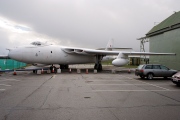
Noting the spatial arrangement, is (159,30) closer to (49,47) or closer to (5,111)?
(49,47)

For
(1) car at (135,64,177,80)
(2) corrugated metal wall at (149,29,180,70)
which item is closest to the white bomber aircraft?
(1) car at (135,64,177,80)

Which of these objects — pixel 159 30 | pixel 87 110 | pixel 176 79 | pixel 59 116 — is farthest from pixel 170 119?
pixel 159 30

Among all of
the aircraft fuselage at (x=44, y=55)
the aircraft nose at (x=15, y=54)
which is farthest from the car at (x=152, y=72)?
the aircraft nose at (x=15, y=54)

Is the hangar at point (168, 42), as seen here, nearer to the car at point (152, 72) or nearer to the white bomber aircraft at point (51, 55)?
the white bomber aircraft at point (51, 55)

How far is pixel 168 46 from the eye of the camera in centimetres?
2742

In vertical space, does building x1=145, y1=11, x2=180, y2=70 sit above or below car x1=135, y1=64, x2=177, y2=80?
above

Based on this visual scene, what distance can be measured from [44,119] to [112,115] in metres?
1.99

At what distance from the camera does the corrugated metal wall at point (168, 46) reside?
25000 mm

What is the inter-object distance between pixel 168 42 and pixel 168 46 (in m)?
0.58

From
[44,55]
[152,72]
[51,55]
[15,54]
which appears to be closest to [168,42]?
[152,72]

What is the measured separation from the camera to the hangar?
987 inches

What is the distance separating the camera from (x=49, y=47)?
22.2m

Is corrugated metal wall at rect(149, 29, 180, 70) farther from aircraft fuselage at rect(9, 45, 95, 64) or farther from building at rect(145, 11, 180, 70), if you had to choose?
aircraft fuselage at rect(9, 45, 95, 64)

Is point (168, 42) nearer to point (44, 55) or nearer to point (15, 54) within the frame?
point (44, 55)
